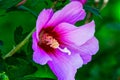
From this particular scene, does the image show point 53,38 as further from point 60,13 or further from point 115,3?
point 115,3

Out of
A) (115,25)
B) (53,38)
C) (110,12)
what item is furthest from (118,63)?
(53,38)

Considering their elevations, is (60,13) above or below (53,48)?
above

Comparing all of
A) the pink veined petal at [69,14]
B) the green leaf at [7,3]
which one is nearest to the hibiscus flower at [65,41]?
the pink veined petal at [69,14]

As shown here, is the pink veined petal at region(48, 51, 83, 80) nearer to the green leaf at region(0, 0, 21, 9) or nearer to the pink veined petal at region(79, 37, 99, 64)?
the pink veined petal at region(79, 37, 99, 64)

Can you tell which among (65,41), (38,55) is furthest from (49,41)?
(38,55)

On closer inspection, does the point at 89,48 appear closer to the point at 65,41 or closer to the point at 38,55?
the point at 65,41

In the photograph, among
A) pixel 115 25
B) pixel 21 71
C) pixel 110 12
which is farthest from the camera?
pixel 110 12

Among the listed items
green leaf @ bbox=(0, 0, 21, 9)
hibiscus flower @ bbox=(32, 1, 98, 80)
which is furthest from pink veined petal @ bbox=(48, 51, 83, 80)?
green leaf @ bbox=(0, 0, 21, 9)
